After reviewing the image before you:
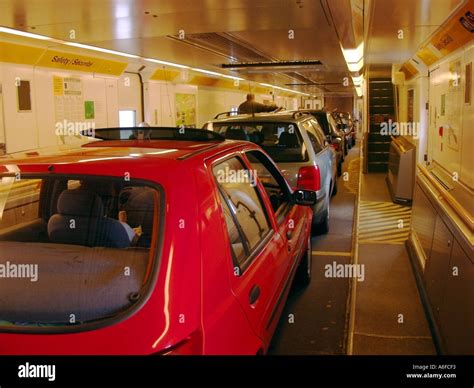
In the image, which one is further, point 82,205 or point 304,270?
point 304,270

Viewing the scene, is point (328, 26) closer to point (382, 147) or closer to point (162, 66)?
point (162, 66)

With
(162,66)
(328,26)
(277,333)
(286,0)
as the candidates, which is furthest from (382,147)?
(277,333)

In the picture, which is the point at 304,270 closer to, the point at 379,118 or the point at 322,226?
the point at 322,226

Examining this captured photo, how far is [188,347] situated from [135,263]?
44 centimetres

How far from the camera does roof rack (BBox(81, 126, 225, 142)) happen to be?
3256 mm

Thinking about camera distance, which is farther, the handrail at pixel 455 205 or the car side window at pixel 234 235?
the handrail at pixel 455 205

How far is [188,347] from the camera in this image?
1.94 m

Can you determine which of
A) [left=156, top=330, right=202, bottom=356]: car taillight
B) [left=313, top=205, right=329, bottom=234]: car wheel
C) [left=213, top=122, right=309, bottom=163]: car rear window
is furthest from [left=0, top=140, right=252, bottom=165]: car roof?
[left=313, top=205, right=329, bottom=234]: car wheel

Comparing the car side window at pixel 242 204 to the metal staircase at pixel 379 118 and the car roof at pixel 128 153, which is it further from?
the metal staircase at pixel 379 118

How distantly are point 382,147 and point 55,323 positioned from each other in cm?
1282

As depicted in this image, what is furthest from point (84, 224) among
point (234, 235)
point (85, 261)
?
point (234, 235)

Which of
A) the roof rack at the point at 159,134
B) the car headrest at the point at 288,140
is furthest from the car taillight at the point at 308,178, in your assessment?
the roof rack at the point at 159,134

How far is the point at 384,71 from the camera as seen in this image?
46.2ft

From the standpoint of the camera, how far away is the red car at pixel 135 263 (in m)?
1.95
